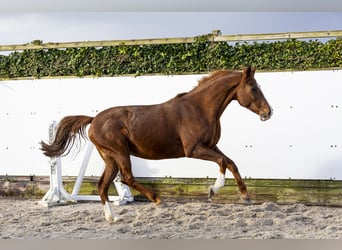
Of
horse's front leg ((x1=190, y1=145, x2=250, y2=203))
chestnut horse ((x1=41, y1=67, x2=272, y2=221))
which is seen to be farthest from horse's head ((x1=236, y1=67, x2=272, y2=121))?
horse's front leg ((x1=190, y1=145, x2=250, y2=203))

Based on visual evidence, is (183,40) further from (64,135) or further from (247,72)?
(64,135)

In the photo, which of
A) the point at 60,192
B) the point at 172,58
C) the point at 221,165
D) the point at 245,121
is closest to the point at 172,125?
the point at 221,165

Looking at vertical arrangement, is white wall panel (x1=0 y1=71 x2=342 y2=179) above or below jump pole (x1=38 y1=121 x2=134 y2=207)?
above

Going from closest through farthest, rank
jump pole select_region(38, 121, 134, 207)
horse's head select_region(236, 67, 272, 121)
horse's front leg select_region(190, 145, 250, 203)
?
1. horse's front leg select_region(190, 145, 250, 203)
2. horse's head select_region(236, 67, 272, 121)
3. jump pole select_region(38, 121, 134, 207)

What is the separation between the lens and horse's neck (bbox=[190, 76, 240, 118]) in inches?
172

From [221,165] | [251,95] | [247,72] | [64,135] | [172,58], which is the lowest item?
[221,165]

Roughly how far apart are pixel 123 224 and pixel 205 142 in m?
0.96

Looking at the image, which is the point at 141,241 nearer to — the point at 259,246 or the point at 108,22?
the point at 259,246

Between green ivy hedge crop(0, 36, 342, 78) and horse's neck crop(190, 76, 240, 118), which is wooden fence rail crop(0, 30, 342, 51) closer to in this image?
green ivy hedge crop(0, 36, 342, 78)

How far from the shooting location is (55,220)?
4809 millimetres

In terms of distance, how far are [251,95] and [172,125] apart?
0.68 metres

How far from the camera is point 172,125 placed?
443cm

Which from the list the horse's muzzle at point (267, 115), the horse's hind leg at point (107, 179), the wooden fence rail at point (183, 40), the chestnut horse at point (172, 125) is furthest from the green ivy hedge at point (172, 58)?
the horse's hind leg at point (107, 179)

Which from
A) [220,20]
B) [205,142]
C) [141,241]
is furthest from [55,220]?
[220,20]
